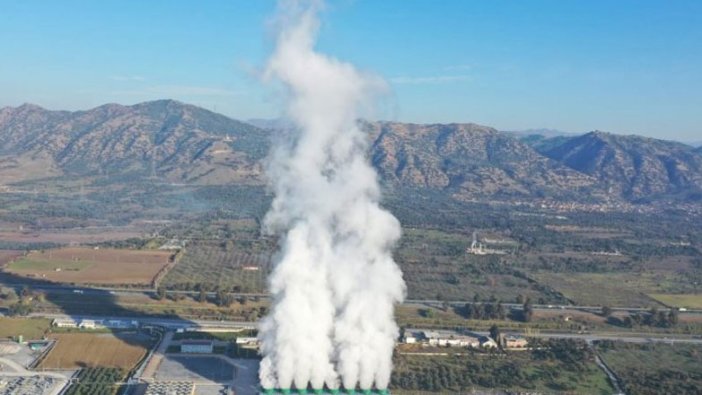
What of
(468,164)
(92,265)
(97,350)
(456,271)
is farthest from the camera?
(468,164)

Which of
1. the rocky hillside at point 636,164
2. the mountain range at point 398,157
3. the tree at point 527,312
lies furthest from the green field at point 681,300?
the rocky hillside at point 636,164

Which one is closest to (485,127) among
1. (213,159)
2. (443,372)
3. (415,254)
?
(213,159)

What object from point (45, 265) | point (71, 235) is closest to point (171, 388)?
point (45, 265)

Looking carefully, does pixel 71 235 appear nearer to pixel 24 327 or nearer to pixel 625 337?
pixel 24 327

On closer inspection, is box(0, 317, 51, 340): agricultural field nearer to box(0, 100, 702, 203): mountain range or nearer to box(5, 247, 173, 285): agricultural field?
box(5, 247, 173, 285): agricultural field

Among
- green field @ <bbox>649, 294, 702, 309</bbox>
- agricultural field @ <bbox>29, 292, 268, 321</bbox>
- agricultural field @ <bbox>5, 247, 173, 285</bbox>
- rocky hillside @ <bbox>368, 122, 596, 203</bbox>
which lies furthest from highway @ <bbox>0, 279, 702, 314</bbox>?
rocky hillside @ <bbox>368, 122, 596, 203</bbox>

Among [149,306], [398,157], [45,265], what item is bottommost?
[45,265]
